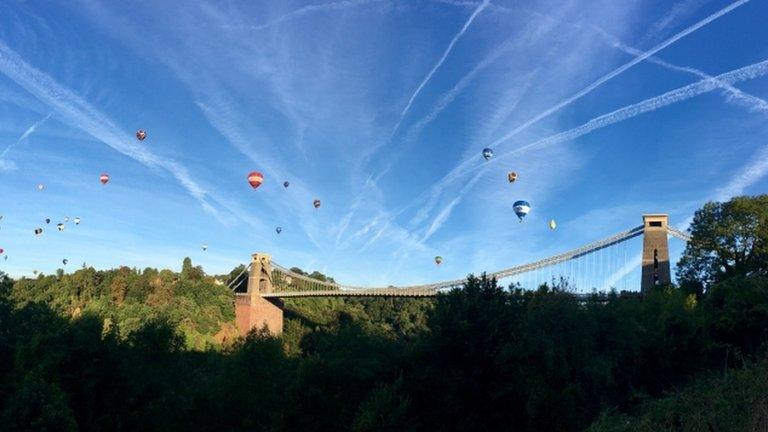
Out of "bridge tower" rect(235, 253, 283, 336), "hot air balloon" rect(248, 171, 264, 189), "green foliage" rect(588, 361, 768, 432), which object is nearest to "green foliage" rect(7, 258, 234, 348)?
"bridge tower" rect(235, 253, 283, 336)

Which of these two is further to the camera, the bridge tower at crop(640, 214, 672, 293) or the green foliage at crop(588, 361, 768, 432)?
the bridge tower at crop(640, 214, 672, 293)

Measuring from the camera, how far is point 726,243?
129 feet

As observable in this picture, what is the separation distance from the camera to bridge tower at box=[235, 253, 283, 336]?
65981 millimetres

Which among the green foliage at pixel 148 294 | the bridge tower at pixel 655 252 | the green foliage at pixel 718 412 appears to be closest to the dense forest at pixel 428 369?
the green foliage at pixel 718 412

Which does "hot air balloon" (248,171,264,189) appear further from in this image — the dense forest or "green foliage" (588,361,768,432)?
"green foliage" (588,361,768,432)

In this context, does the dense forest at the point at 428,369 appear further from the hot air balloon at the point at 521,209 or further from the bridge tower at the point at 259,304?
the bridge tower at the point at 259,304

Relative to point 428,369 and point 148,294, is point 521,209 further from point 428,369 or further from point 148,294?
point 148,294

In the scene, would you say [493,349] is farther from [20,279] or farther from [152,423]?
[20,279]

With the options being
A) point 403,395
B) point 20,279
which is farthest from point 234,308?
point 403,395

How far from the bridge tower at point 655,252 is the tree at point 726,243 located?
1609 millimetres

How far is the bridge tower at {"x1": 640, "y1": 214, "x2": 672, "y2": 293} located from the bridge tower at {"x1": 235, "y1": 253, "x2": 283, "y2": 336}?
38676mm

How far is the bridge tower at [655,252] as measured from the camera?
4217cm

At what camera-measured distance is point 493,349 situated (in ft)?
75.4

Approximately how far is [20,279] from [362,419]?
7626 cm
